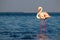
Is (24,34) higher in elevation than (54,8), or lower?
lower

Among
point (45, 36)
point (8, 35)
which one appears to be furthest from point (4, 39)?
point (45, 36)

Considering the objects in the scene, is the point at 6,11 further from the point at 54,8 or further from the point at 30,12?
the point at 54,8

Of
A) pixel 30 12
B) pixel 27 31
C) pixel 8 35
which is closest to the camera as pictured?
pixel 8 35

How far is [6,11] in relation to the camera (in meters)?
11.0

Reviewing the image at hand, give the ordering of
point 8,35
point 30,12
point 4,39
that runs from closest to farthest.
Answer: point 4,39 < point 8,35 < point 30,12

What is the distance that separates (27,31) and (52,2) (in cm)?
510

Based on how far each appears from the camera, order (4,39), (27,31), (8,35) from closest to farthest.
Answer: (4,39) → (8,35) → (27,31)

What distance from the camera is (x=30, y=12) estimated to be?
10906mm

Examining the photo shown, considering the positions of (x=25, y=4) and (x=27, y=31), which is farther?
(x=25, y=4)

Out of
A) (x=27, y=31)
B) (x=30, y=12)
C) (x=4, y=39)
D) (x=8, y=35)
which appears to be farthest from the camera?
(x=30, y=12)

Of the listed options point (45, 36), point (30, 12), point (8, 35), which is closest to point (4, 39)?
point (8, 35)

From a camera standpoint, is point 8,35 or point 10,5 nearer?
point 8,35

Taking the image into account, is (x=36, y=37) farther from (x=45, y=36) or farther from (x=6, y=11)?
(x=6, y=11)

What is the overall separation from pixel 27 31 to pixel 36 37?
2.44 feet
